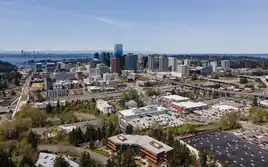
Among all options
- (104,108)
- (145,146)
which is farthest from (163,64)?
(145,146)

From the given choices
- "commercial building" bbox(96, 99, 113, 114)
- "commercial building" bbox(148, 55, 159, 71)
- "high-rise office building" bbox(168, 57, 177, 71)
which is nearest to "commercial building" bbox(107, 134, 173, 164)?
"commercial building" bbox(96, 99, 113, 114)

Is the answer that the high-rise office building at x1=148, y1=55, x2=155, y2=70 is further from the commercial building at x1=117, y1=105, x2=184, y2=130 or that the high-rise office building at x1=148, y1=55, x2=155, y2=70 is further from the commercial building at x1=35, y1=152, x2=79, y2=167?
the commercial building at x1=35, y1=152, x2=79, y2=167

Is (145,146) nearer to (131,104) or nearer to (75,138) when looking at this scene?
(75,138)

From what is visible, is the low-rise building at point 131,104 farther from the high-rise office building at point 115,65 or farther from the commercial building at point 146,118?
the high-rise office building at point 115,65

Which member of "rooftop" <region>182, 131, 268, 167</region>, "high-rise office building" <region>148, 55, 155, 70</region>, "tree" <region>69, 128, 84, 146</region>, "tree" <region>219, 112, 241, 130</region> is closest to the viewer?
"rooftop" <region>182, 131, 268, 167</region>

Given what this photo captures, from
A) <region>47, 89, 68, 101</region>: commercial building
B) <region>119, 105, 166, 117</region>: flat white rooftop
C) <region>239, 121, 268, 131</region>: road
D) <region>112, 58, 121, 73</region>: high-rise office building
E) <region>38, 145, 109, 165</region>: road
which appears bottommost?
<region>38, 145, 109, 165</region>: road
